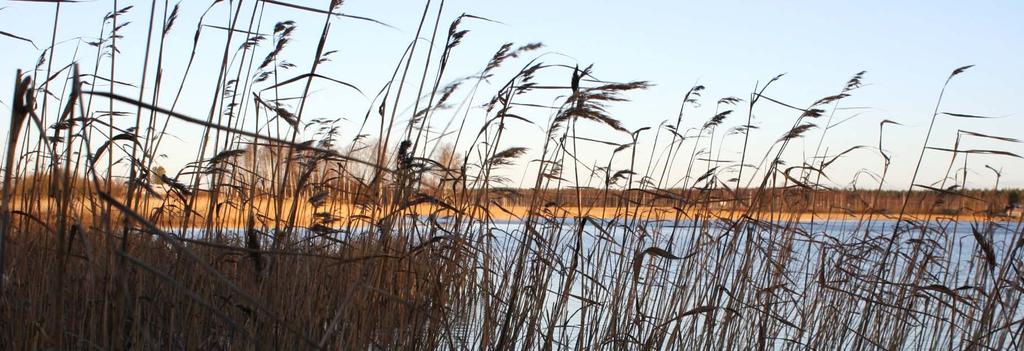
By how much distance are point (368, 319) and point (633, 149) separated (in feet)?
4.19

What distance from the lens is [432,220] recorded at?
290cm

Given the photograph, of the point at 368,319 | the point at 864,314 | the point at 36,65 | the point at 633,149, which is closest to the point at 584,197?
the point at 633,149

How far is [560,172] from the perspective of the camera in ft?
10.2

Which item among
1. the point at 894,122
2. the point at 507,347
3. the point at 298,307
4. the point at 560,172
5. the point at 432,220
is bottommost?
the point at 507,347

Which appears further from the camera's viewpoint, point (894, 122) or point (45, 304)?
point (894, 122)

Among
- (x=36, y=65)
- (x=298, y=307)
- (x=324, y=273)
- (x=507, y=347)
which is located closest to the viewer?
(x=298, y=307)

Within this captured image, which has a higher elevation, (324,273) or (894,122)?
(894,122)

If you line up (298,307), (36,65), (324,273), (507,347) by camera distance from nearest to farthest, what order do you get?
(298,307) → (324,273) → (507,347) → (36,65)

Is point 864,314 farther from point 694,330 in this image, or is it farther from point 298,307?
point 298,307

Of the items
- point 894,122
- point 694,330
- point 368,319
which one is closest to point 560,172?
point 694,330

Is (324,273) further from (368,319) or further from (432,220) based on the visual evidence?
(432,220)

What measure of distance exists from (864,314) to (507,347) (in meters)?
1.44

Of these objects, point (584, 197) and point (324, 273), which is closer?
point (324, 273)

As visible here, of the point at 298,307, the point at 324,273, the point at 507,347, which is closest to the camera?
the point at 298,307
